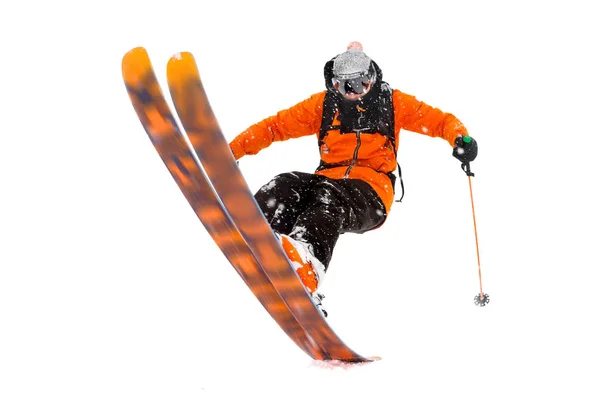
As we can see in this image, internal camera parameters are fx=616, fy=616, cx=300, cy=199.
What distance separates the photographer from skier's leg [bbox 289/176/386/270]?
2439mm

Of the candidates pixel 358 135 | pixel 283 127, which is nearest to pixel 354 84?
pixel 358 135

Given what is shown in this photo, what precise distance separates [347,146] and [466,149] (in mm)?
641

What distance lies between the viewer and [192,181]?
6.98 feet

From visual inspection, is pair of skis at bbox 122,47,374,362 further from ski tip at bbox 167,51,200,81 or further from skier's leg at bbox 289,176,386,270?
skier's leg at bbox 289,176,386,270

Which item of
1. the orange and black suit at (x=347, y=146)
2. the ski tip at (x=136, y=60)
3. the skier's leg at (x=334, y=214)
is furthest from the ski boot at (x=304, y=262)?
the ski tip at (x=136, y=60)

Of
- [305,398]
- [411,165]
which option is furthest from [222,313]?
[411,165]

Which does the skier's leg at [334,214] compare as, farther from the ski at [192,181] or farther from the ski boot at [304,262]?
the ski at [192,181]

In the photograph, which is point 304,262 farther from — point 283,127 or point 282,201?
point 283,127

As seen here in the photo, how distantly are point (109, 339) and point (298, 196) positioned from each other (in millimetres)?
1094

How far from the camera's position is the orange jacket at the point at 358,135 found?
3.12m

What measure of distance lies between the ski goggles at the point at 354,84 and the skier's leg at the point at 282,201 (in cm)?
54

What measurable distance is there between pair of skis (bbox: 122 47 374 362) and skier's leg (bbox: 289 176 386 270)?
0.26 meters

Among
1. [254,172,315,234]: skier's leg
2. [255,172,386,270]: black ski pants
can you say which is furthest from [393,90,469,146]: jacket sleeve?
[254,172,315,234]: skier's leg

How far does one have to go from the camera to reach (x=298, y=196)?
287 cm
